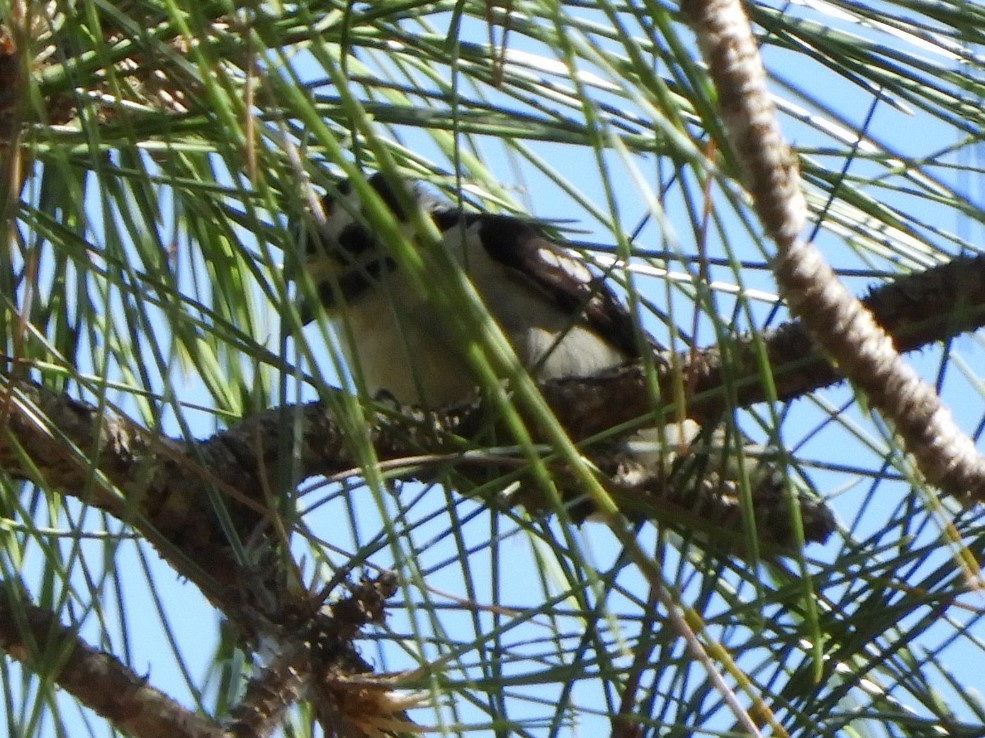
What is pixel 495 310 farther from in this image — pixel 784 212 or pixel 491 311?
pixel 784 212

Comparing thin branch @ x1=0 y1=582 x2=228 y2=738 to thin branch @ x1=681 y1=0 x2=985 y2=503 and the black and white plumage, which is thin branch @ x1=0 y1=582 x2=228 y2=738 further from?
the black and white plumage

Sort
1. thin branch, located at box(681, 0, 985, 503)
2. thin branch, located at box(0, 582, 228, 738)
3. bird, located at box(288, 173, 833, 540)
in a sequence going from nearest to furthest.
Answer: thin branch, located at box(681, 0, 985, 503), thin branch, located at box(0, 582, 228, 738), bird, located at box(288, 173, 833, 540)

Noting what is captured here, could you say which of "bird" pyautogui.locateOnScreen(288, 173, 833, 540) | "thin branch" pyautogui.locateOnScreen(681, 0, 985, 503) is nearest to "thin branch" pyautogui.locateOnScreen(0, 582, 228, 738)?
"thin branch" pyautogui.locateOnScreen(681, 0, 985, 503)

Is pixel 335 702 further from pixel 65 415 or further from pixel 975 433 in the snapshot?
pixel 975 433

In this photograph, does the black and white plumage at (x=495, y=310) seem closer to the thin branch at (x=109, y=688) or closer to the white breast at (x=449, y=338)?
the white breast at (x=449, y=338)

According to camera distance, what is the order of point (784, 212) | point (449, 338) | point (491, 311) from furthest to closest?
point (491, 311) < point (449, 338) < point (784, 212)

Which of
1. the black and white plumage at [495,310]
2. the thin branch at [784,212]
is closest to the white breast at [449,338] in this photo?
the black and white plumage at [495,310]

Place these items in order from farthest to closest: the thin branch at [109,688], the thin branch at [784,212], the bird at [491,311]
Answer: the bird at [491,311] → the thin branch at [109,688] → the thin branch at [784,212]

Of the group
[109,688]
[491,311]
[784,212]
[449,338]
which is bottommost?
[784,212]

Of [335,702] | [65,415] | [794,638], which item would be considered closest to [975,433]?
[794,638]

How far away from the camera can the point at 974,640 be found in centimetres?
86

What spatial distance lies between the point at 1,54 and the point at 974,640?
73 centimetres

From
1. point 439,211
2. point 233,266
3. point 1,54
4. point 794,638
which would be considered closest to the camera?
point 794,638

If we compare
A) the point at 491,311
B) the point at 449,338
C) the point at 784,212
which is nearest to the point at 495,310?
the point at 491,311
